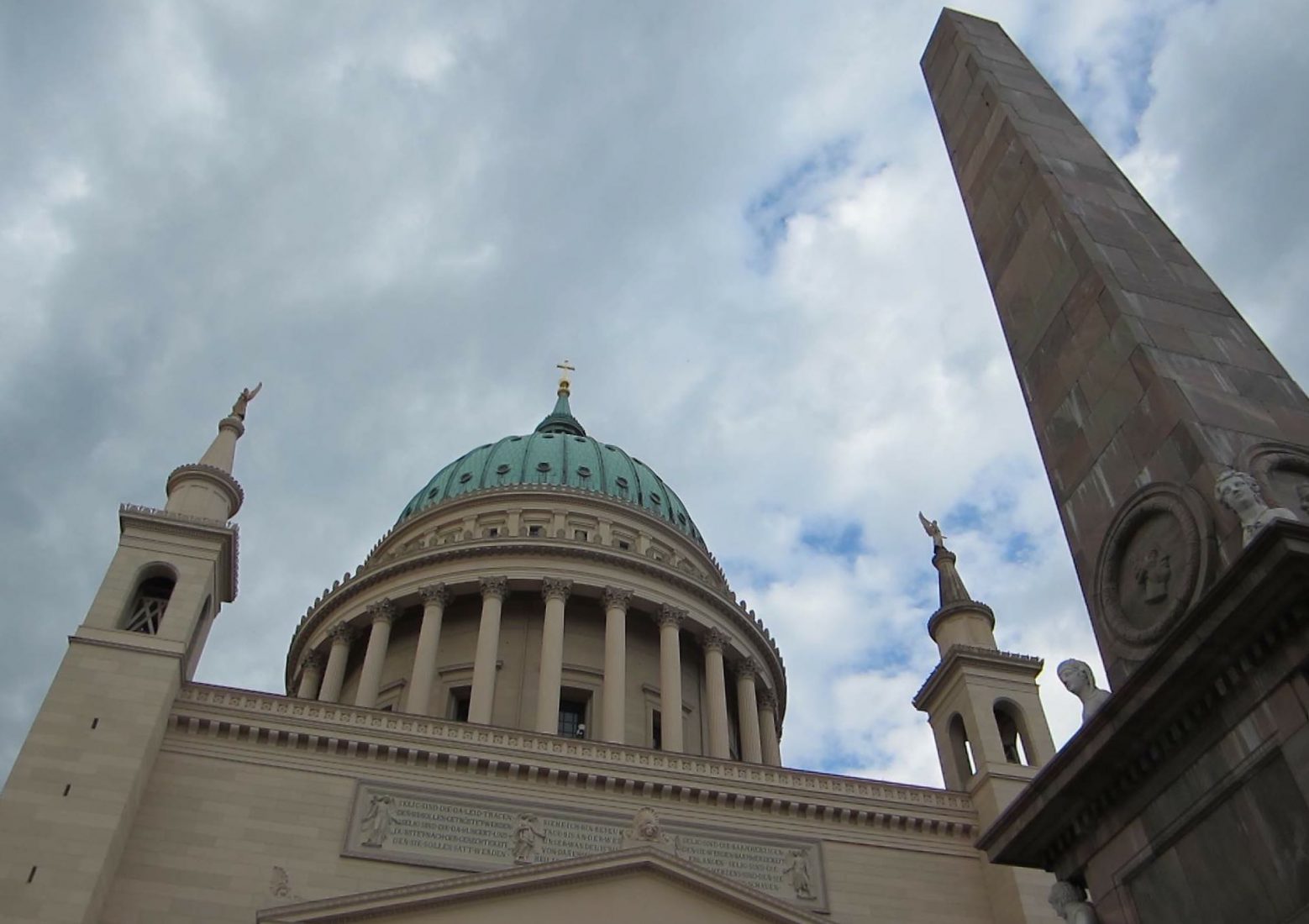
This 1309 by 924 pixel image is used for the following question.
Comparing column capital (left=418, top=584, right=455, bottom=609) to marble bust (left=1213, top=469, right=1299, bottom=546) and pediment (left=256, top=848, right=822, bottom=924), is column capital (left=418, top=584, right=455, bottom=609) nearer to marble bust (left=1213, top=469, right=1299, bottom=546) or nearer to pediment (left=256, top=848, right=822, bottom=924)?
pediment (left=256, top=848, right=822, bottom=924)

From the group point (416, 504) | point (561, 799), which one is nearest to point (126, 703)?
point (561, 799)

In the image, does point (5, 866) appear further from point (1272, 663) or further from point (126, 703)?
point (1272, 663)

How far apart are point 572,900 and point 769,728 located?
2399 cm

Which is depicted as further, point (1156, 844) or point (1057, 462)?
point (1057, 462)

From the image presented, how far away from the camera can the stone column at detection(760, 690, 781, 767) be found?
43.6 meters

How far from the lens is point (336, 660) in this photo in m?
42.3

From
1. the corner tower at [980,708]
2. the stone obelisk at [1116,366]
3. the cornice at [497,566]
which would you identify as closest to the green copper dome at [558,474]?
the cornice at [497,566]

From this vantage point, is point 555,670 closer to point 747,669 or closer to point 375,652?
point 375,652

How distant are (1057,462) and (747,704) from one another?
33963 mm

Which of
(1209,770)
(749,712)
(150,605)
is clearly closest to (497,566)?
(749,712)

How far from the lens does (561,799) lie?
25.5 m

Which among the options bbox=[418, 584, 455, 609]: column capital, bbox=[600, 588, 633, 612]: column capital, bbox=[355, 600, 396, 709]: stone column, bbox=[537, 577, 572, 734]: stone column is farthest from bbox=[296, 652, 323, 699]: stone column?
bbox=[600, 588, 633, 612]: column capital

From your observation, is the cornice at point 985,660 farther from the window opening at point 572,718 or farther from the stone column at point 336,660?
the stone column at point 336,660

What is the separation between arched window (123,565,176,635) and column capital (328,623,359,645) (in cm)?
1565
